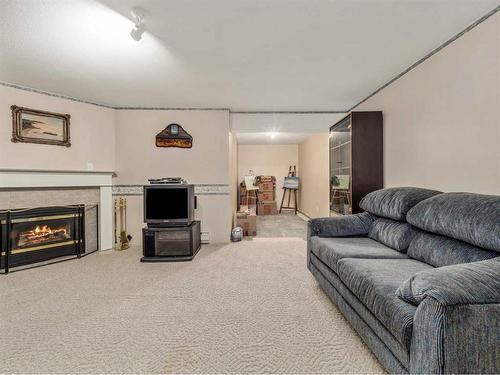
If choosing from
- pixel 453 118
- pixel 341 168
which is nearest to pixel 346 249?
pixel 453 118

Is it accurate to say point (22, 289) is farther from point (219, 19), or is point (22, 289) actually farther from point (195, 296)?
point (219, 19)

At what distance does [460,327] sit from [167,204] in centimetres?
316

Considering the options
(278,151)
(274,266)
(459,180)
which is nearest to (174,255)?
(274,266)

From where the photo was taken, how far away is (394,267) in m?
1.60

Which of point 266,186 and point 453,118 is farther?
point 266,186

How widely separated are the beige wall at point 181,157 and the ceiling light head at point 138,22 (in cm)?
211

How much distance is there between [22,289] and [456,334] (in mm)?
3506

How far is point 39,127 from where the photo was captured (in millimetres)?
3195

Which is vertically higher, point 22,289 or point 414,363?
point 414,363

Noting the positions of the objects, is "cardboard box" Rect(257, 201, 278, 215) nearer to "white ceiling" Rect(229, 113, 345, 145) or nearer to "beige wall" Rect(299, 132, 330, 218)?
"beige wall" Rect(299, 132, 330, 218)

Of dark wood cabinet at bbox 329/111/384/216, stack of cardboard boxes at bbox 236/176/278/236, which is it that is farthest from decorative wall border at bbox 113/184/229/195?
stack of cardboard boxes at bbox 236/176/278/236

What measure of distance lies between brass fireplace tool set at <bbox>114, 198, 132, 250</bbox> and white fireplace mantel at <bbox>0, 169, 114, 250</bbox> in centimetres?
9

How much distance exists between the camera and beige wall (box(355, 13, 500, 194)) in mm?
1759

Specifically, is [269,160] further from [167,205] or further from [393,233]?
[393,233]
